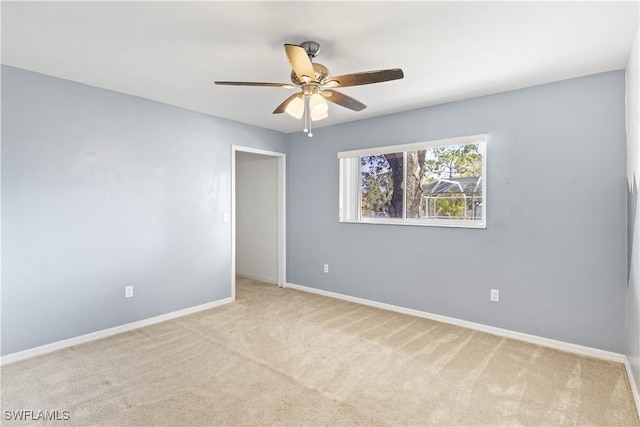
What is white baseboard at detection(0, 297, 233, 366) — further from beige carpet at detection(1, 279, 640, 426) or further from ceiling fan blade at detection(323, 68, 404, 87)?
ceiling fan blade at detection(323, 68, 404, 87)

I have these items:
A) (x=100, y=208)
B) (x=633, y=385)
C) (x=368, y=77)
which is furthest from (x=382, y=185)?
(x=100, y=208)

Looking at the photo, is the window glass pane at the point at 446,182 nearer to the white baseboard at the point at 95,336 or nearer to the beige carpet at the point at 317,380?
the beige carpet at the point at 317,380

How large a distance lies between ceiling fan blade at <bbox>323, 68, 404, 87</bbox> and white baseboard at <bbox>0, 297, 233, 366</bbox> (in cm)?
303

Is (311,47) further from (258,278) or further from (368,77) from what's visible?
(258,278)

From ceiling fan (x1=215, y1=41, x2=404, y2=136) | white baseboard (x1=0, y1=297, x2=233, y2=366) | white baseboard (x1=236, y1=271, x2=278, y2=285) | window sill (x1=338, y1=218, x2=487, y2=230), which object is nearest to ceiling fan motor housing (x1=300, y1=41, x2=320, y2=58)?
ceiling fan (x1=215, y1=41, x2=404, y2=136)

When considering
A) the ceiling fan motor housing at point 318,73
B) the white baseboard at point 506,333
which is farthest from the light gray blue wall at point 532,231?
the ceiling fan motor housing at point 318,73

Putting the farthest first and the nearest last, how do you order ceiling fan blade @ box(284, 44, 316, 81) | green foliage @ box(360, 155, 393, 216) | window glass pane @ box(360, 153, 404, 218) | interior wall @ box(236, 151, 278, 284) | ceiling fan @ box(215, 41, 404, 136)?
interior wall @ box(236, 151, 278, 284) → green foliage @ box(360, 155, 393, 216) → window glass pane @ box(360, 153, 404, 218) → ceiling fan @ box(215, 41, 404, 136) → ceiling fan blade @ box(284, 44, 316, 81)

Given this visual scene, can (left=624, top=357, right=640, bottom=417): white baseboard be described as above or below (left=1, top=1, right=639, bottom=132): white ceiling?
Answer: below

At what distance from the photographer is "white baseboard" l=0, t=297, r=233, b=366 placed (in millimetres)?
2662

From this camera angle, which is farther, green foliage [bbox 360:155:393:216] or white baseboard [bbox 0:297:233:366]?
green foliage [bbox 360:155:393:216]

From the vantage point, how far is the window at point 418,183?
11.3 feet

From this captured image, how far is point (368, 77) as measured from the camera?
2105 millimetres

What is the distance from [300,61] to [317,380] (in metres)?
2.14

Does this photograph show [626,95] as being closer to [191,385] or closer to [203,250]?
[191,385]
